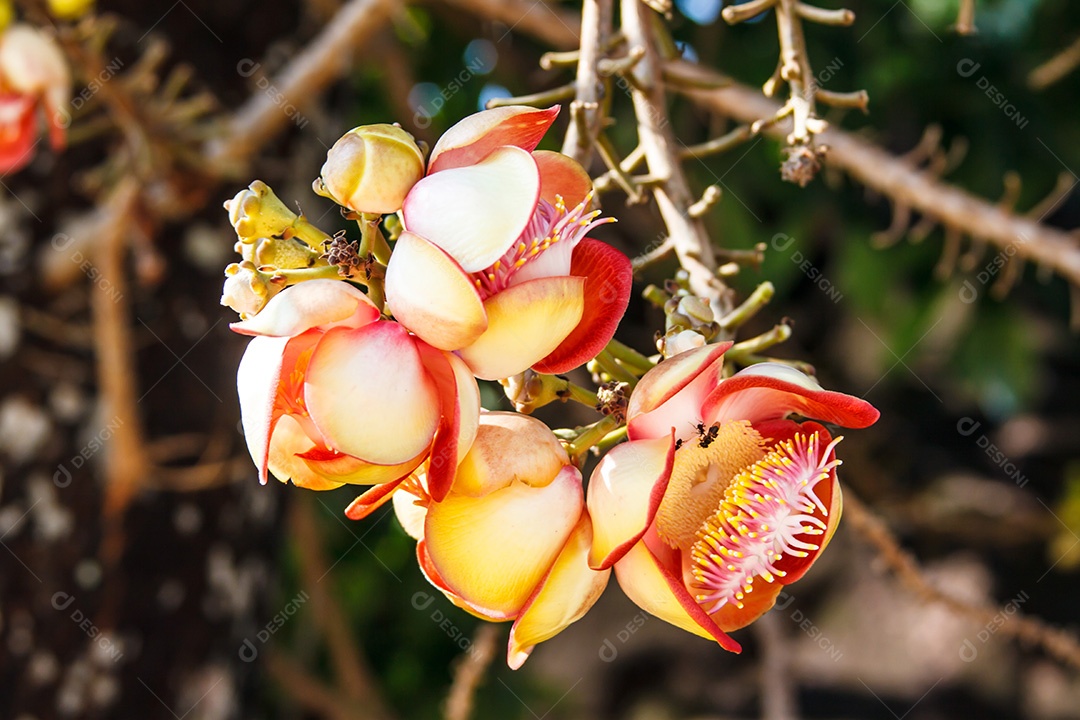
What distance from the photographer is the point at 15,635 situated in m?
1.16

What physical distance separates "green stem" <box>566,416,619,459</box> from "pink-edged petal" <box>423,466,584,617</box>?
0.02m

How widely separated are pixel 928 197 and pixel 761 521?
65 centimetres

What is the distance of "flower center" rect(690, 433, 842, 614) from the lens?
1.37 ft

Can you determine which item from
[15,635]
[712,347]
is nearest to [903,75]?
[712,347]

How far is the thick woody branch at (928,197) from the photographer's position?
36.4 inches

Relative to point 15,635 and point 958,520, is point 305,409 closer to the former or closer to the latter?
point 15,635

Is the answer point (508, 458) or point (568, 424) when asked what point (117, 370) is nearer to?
point (568, 424)

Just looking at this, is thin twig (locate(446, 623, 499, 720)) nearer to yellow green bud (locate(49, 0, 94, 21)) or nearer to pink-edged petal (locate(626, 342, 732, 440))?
pink-edged petal (locate(626, 342, 732, 440))

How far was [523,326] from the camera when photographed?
1.29 feet

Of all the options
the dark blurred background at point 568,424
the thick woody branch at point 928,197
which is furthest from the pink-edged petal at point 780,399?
the thick woody branch at point 928,197

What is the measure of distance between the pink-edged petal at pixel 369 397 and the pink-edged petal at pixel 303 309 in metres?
0.01

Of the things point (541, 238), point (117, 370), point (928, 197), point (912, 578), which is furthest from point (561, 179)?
point (117, 370)

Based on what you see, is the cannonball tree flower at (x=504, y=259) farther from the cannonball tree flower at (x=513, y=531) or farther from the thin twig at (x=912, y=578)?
the thin twig at (x=912, y=578)

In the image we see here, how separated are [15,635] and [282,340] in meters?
0.99
